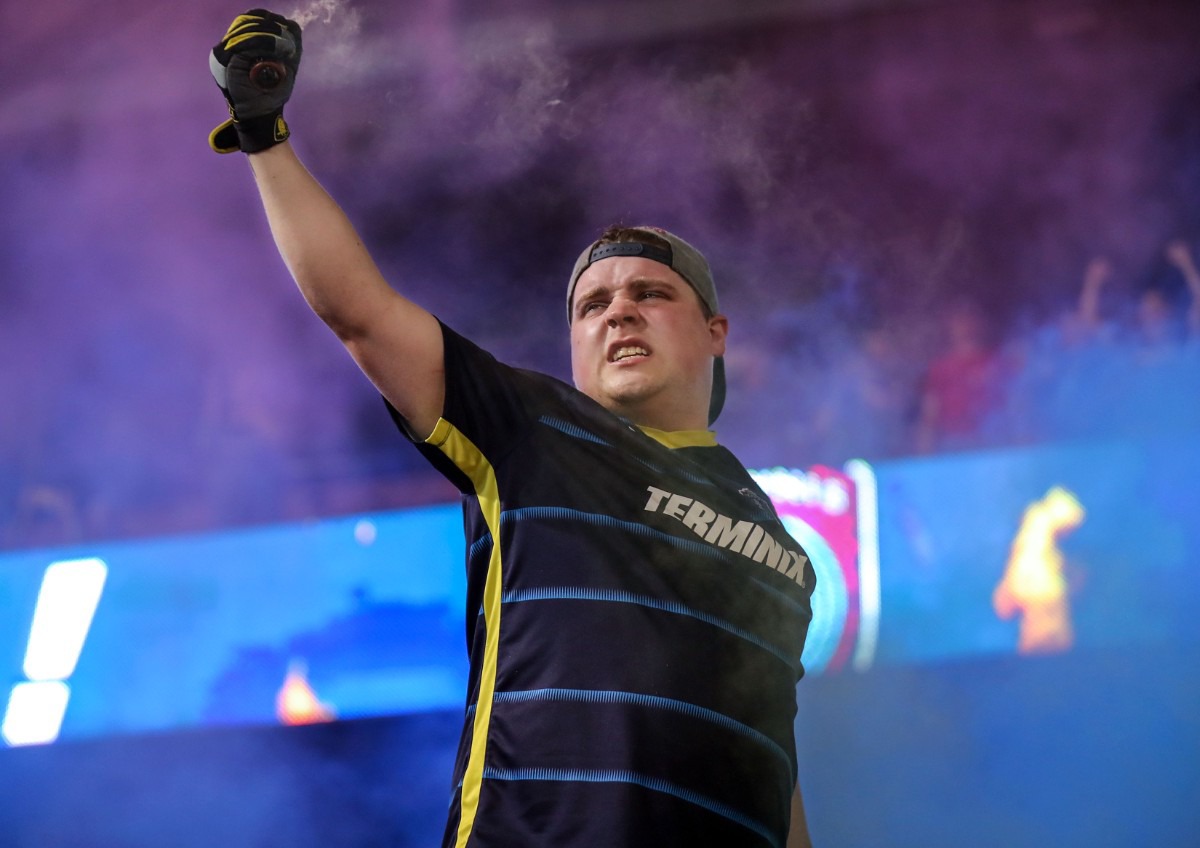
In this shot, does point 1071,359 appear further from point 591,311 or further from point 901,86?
point 591,311

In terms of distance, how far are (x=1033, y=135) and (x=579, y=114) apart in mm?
1372

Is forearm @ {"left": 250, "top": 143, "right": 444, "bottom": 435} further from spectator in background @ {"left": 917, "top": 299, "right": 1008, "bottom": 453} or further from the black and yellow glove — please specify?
spectator in background @ {"left": 917, "top": 299, "right": 1008, "bottom": 453}

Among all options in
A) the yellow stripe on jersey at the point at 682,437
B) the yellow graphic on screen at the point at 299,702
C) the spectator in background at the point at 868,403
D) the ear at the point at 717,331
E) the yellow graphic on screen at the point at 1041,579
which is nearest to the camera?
the yellow stripe on jersey at the point at 682,437

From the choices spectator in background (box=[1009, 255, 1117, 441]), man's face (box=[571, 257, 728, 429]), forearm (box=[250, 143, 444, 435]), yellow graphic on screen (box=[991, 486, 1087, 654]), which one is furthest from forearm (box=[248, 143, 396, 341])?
spectator in background (box=[1009, 255, 1117, 441])

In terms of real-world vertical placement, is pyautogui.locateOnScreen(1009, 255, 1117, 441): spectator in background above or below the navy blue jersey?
above

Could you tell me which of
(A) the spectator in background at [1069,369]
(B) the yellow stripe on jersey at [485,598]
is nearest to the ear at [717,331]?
(B) the yellow stripe on jersey at [485,598]

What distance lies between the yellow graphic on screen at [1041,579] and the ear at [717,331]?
4.48 ft

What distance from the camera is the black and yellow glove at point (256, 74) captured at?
1.41 metres

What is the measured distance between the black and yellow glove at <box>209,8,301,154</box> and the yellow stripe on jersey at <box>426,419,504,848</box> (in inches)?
17.4

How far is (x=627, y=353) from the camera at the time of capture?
6.20 ft

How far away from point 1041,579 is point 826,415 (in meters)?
0.79

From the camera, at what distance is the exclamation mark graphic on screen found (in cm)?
341

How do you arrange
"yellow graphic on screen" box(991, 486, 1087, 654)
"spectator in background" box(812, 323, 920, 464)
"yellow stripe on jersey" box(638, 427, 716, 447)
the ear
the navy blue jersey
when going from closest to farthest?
the navy blue jersey
"yellow stripe on jersey" box(638, 427, 716, 447)
the ear
"yellow graphic on screen" box(991, 486, 1087, 654)
"spectator in background" box(812, 323, 920, 464)

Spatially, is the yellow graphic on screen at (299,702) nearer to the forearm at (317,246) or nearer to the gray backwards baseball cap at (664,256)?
the gray backwards baseball cap at (664,256)
